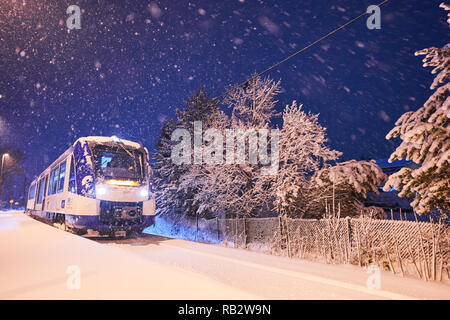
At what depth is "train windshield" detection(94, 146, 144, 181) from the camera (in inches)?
426

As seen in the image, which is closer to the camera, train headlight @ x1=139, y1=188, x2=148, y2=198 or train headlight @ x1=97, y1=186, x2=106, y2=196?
train headlight @ x1=97, y1=186, x2=106, y2=196

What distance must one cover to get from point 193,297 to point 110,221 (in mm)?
7601

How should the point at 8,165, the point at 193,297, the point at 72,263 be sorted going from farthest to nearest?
the point at 8,165 → the point at 72,263 → the point at 193,297

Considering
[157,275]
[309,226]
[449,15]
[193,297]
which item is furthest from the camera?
[309,226]

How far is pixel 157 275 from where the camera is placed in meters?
4.55

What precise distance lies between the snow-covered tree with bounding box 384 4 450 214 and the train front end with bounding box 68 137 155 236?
28.1 ft

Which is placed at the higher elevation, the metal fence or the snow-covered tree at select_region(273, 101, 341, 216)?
the snow-covered tree at select_region(273, 101, 341, 216)

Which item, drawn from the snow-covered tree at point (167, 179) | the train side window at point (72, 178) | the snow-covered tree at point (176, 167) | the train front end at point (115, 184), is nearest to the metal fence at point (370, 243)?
the train front end at point (115, 184)

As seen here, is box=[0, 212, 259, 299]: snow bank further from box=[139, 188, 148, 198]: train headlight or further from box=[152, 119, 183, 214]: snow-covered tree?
box=[152, 119, 183, 214]: snow-covered tree

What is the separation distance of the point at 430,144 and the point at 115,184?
9863 millimetres

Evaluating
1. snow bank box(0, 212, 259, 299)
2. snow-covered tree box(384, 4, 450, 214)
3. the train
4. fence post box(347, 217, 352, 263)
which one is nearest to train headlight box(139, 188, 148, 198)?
the train
